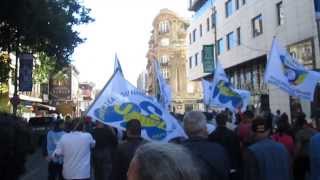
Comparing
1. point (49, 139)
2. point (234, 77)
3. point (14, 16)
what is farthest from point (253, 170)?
point (234, 77)

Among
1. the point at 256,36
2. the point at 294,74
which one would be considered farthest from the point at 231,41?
the point at 294,74

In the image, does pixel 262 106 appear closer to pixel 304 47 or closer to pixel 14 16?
pixel 304 47

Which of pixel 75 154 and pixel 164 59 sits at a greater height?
pixel 164 59

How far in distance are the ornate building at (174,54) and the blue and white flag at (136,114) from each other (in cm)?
9289

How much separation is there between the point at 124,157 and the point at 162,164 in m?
4.57

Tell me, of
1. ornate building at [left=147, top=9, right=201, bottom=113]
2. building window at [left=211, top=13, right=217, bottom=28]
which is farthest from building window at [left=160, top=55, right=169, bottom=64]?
building window at [left=211, top=13, right=217, bottom=28]

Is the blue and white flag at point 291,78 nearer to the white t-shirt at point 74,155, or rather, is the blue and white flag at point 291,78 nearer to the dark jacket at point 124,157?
the white t-shirt at point 74,155

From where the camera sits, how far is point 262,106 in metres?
41.9

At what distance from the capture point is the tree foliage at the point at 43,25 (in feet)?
65.8

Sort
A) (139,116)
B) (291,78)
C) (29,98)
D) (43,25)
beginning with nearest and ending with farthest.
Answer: (139,116) → (291,78) → (43,25) → (29,98)

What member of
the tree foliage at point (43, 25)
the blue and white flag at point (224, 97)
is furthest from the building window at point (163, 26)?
the blue and white flag at point (224, 97)

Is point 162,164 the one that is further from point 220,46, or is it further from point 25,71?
point 220,46

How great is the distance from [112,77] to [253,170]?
324 centimetres

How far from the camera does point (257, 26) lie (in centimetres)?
4128
